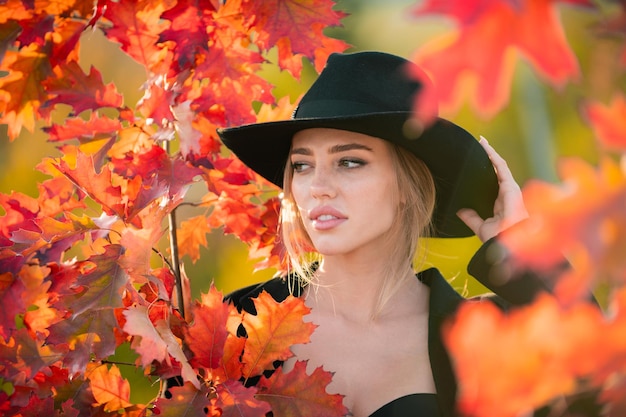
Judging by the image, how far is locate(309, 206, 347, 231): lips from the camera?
6.14 ft

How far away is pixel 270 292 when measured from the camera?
2139 millimetres

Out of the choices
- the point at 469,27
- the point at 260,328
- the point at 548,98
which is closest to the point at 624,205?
the point at 469,27

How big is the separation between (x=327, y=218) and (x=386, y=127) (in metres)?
0.25

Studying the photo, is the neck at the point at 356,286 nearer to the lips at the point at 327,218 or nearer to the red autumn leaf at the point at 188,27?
the lips at the point at 327,218

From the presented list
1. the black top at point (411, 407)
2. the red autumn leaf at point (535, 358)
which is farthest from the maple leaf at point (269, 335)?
the red autumn leaf at point (535, 358)

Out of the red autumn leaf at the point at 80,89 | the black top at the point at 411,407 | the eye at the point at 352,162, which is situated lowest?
the black top at the point at 411,407

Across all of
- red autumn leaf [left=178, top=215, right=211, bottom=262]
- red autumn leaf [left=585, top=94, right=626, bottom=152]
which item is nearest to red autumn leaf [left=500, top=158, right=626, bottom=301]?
red autumn leaf [left=585, top=94, right=626, bottom=152]

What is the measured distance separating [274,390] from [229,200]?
642 mm

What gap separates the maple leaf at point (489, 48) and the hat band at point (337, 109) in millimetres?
1214

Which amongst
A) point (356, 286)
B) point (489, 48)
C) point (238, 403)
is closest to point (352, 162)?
point (356, 286)

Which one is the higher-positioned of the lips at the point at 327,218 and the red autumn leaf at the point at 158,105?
the red autumn leaf at the point at 158,105

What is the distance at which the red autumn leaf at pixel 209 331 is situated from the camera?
5.17 feet

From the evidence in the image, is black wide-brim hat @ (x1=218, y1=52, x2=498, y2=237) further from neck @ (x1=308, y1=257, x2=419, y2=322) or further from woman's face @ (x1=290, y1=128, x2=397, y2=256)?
neck @ (x1=308, y1=257, x2=419, y2=322)

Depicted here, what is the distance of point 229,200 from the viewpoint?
2107mm
